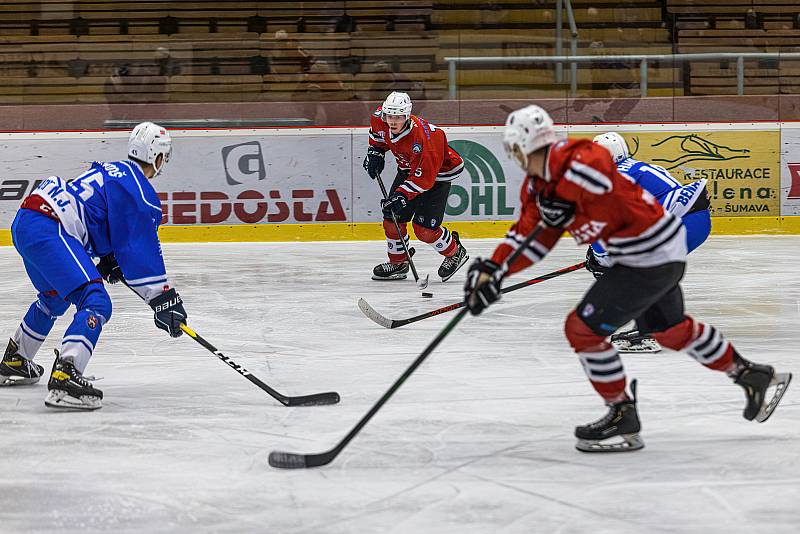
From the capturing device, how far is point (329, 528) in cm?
247

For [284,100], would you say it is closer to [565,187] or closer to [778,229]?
[778,229]

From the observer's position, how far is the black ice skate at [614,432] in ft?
10.2

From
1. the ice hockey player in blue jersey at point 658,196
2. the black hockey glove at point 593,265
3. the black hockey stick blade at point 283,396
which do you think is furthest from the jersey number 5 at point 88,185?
the black hockey glove at point 593,265

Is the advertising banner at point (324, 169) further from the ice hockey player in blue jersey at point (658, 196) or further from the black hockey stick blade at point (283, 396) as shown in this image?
the black hockey stick blade at point (283, 396)

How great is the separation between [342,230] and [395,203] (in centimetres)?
256

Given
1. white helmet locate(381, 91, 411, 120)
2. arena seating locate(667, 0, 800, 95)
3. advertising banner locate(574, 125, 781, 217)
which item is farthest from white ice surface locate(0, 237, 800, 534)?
arena seating locate(667, 0, 800, 95)

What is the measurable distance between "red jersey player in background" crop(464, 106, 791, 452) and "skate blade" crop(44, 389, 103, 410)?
1.47 meters

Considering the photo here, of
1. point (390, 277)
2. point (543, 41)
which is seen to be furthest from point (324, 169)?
point (390, 277)

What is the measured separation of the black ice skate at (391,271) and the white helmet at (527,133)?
169 inches

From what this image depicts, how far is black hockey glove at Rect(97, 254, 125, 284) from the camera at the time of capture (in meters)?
3.96

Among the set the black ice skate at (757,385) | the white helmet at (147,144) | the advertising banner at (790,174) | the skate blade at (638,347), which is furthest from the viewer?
the advertising banner at (790,174)

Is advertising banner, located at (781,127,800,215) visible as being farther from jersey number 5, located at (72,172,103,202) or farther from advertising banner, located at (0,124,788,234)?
jersey number 5, located at (72,172,103,202)

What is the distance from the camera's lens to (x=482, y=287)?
2938mm

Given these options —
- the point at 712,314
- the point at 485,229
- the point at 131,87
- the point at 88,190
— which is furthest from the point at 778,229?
the point at 88,190
